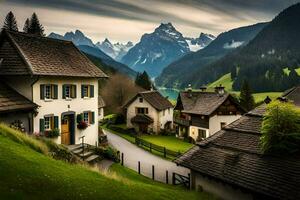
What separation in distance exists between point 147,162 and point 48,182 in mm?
25262

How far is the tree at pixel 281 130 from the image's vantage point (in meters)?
19.3

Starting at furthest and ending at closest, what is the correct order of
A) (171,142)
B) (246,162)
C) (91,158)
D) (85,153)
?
(171,142), (85,153), (91,158), (246,162)

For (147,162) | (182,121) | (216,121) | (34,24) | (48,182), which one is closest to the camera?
(48,182)

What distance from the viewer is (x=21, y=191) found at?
12539 millimetres

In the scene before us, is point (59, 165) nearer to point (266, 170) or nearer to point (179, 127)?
point (266, 170)

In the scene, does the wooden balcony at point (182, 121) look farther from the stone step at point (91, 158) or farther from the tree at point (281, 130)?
the tree at point (281, 130)

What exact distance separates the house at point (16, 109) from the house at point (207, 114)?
34018 millimetres

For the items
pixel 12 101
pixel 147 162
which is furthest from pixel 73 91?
pixel 147 162

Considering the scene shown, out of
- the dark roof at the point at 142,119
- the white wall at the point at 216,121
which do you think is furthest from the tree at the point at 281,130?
the dark roof at the point at 142,119

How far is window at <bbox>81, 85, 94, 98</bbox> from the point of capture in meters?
35.2

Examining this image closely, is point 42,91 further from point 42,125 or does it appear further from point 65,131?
point 65,131

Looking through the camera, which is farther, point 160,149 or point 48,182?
point 160,149

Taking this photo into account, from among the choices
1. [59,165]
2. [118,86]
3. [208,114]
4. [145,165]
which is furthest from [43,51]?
[118,86]

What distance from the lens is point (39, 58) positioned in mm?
31312
